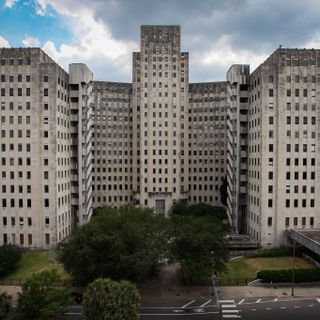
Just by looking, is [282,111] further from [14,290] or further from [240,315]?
[14,290]

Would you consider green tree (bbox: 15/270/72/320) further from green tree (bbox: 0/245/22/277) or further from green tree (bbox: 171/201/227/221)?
green tree (bbox: 171/201/227/221)

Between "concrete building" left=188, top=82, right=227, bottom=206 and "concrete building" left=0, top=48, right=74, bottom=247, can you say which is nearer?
"concrete building" left=0, top=48, right=74, bottom=247

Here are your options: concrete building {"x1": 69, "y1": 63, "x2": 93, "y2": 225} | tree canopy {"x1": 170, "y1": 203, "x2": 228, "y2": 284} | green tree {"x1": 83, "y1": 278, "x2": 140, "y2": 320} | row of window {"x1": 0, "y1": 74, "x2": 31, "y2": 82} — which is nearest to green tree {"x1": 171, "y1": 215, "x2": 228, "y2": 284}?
tree canopy {"x1": 170, "y1": 203, "x2": 228, "y2": 284}

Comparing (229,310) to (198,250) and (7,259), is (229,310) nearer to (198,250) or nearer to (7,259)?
(198,250)

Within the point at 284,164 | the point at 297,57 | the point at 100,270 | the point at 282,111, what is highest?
the point at 297,57

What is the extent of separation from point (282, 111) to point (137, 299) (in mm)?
55231

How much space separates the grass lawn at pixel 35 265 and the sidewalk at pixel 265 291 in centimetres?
2772

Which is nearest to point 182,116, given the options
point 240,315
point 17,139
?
point 17,139

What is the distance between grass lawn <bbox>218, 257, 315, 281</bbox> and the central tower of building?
48.7 meters

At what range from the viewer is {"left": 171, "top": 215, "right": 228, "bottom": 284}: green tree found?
2128 inches

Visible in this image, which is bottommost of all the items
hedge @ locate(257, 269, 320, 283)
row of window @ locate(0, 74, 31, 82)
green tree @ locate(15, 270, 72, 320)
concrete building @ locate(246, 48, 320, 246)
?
hedge @ locate(257, 269, 320, 283)

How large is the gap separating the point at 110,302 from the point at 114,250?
1578 cm

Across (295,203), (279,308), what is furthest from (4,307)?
(295,203)

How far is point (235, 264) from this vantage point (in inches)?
2680
